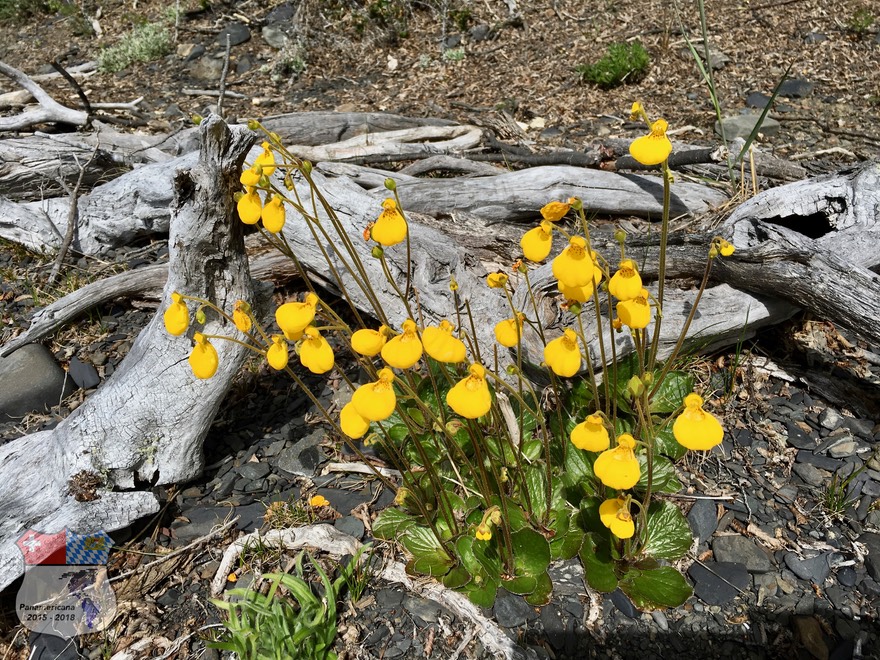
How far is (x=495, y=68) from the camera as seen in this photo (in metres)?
6.87

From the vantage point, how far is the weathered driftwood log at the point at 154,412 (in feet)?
8.73

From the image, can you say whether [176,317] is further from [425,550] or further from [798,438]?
[798,438]

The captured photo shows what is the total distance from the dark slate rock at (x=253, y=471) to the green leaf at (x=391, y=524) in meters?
0.72

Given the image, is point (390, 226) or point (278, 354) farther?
point (278, 354)

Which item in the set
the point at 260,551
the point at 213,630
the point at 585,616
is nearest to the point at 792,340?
the point at 585,616

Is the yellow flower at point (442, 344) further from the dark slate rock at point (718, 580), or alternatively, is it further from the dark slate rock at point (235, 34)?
the dark slate rock at point (235, 34)

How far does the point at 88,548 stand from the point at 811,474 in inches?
123

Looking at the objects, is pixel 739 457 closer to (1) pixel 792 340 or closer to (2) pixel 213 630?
(1) pixel 792 340

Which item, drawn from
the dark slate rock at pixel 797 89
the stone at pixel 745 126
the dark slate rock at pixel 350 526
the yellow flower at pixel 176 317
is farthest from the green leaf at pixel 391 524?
the dark slate rock at pixel 797 89

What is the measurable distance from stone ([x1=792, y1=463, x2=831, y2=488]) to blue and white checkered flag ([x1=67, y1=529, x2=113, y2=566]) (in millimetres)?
3018

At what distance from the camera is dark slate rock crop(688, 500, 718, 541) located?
2539 millimetres

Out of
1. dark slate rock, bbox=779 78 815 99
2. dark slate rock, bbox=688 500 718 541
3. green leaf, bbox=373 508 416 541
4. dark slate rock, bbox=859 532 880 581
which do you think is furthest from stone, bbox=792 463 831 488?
dark slate rock, bbox=779 78 815 99

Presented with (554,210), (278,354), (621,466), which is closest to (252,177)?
(278,354)

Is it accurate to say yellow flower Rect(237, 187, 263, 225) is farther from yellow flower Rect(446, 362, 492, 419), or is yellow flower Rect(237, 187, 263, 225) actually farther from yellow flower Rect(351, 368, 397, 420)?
yellow flower Rect(446, 362, 492, 419)
